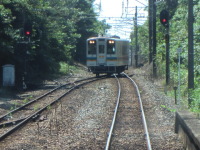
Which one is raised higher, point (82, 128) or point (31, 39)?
point (31, 39)

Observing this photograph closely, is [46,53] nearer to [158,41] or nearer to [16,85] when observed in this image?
[16,85]

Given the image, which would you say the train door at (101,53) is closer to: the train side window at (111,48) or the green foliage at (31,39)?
the train side window at (111,48)

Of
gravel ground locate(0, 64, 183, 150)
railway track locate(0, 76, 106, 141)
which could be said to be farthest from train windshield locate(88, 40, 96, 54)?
gravel ground locate(0, 64, 183, 150)

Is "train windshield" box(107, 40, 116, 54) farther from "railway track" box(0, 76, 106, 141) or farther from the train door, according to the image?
"railway track" box(0, 76, 106, 141)

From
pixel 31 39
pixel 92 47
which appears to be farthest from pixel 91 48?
pixel 31 39

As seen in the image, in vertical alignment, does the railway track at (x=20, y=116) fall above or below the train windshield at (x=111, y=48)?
below

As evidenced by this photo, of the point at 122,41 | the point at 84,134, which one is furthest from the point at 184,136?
the point at 122,41

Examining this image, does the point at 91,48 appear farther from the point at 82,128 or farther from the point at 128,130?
the point at 128,130

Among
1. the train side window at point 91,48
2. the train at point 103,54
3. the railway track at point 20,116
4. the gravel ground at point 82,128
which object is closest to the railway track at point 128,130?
the gravel ground at point 82,128

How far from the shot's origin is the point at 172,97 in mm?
16547

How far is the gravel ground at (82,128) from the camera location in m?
8.02

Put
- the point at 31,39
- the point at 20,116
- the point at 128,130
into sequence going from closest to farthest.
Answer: the point at 128,130, the point at 20,116, the point at 31,39

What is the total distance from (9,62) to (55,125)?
38.5 ft

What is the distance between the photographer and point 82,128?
32.2 ft
